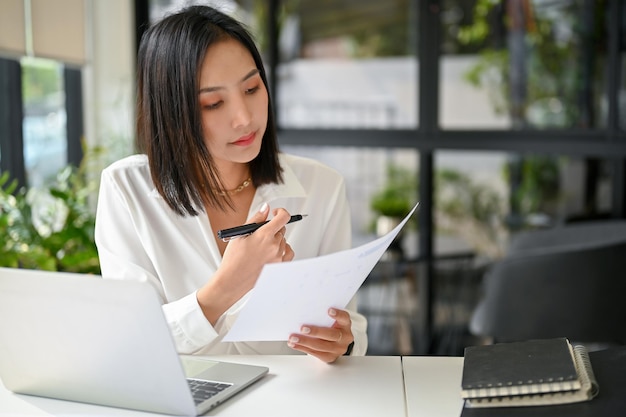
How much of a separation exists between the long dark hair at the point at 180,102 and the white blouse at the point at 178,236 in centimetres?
5

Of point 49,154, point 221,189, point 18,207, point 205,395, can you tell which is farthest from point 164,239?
point 49,154

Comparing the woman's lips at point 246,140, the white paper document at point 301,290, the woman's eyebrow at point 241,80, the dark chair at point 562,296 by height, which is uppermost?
the woman's eyebrow at point 241,80

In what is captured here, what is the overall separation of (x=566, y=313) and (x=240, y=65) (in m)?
2.40

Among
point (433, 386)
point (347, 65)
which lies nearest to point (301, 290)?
point (433, 386)

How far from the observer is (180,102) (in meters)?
1.77

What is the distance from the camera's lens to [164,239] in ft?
6.17

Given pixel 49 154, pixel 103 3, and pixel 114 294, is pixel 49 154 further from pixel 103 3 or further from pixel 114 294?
pixel 114 294

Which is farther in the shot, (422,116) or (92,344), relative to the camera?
(422,116)

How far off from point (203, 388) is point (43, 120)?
2.75 metres

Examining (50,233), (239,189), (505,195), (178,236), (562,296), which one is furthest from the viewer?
(505,195)

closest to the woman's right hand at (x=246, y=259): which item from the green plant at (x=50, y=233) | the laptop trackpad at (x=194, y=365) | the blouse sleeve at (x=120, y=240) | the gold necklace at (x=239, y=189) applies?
the laptop trackpad at (x=194, y=365)

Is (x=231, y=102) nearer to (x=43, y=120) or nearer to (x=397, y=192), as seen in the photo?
(x=43, y=120)

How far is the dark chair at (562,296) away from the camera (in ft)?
11.8

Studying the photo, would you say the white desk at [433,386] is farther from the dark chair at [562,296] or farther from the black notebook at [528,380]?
the dark chair at [562,296]
